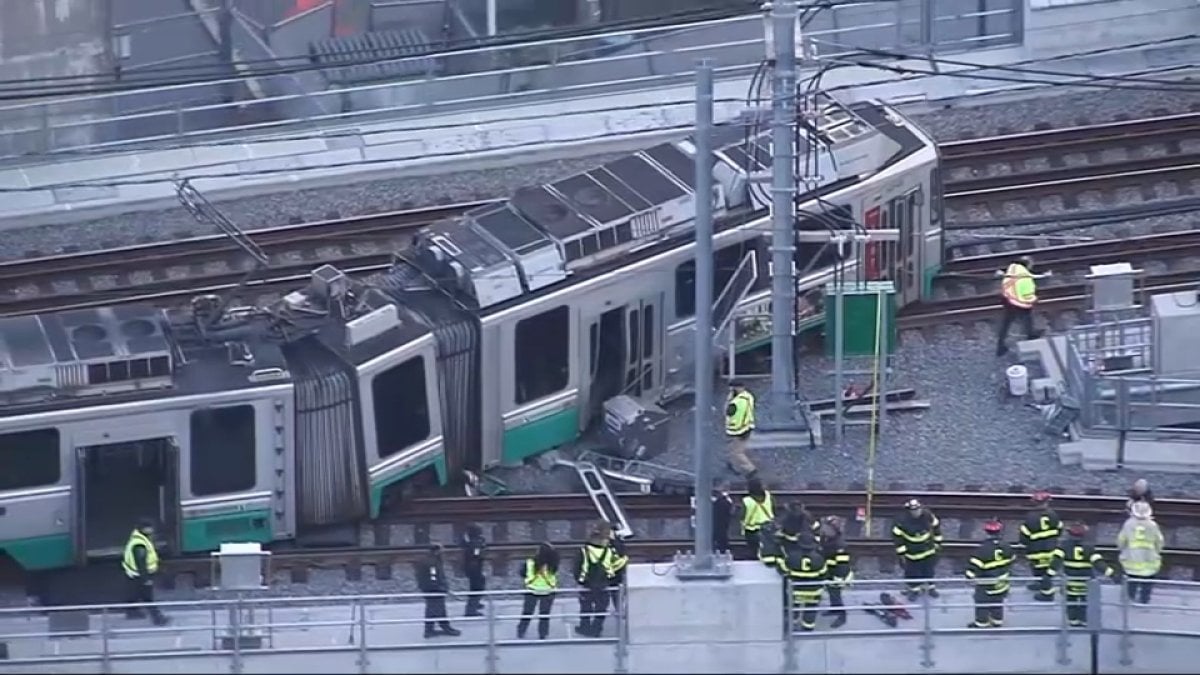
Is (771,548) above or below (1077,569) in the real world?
above

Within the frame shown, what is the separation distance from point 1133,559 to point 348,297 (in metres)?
6.44

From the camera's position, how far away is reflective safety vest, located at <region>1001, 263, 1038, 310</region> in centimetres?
2762

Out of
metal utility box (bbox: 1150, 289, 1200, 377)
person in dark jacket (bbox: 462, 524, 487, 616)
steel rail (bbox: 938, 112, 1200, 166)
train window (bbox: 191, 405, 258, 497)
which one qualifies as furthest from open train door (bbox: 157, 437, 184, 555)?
steel rail (bbox: 938, 112, 1200, 166)

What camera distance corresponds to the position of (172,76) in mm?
32156

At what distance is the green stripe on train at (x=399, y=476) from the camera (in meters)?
25.1

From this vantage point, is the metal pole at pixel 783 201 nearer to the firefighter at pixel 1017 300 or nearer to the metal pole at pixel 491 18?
the firefighter at pixel 1017 300

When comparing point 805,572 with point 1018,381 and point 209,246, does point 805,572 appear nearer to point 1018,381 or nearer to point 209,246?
point 1018,381

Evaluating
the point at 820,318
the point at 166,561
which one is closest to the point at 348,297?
the point at 166,561

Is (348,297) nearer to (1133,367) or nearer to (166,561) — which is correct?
(166,561)

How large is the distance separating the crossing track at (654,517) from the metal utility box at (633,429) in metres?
0.63

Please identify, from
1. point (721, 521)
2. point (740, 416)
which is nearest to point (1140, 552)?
point (721, 521)

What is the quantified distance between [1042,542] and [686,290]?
15.4 ft

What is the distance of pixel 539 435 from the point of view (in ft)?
85.8

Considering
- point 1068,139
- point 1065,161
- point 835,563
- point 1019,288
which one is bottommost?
point 835,563
